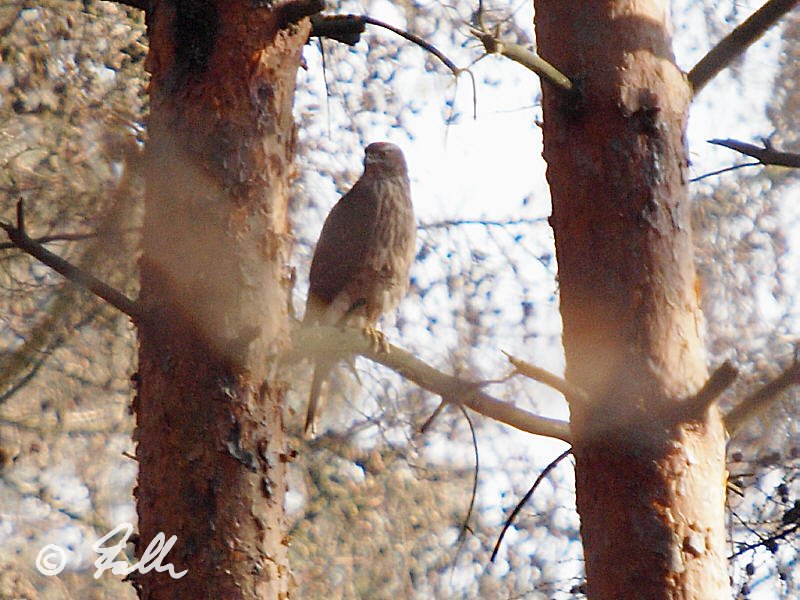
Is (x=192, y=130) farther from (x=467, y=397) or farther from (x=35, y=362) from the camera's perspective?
(x=35, y=362)

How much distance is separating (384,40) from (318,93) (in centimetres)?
61

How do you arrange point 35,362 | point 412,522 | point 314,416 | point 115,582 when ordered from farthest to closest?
point 412,522 < point 115,582 < point 314,416 < point 35,362

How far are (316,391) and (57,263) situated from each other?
8.90 ft

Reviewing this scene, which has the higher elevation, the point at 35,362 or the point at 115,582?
the point at 35,362

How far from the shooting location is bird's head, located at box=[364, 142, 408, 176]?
522 centimetres

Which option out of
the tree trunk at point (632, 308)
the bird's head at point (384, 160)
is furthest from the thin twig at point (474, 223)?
the tree trunk at point (632, 308)

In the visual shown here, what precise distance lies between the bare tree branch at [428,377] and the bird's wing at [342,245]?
2.07 m

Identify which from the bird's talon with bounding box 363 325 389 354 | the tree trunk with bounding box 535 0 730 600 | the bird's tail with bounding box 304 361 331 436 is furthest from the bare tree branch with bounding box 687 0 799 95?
the bird's tail with bounding box 304 361 331 436

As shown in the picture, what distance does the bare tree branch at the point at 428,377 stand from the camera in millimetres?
2430

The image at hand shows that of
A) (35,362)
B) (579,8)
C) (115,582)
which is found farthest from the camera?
(115,582)

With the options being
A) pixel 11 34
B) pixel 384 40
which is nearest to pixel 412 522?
pixel 384 40

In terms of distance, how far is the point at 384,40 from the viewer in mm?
6707

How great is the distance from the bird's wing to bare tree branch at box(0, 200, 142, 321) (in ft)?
7.85

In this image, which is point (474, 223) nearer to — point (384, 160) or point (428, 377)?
point (384, 160)
